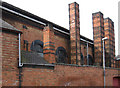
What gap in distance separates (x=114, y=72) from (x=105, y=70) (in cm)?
300

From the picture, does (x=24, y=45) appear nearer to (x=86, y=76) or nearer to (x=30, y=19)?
(x=30, y=19)

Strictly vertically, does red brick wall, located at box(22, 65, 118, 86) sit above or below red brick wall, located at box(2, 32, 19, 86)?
below

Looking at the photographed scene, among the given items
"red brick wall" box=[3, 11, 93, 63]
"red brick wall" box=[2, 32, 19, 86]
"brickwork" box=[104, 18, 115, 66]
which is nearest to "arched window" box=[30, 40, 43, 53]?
"red brick wall" box=[3, 11, 93, 63]

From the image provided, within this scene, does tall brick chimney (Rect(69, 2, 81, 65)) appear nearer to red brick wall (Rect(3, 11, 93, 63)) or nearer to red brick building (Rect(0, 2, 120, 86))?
red brick building (Rect(0, 2, 120, 86))

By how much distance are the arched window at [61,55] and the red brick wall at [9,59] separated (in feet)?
27.9

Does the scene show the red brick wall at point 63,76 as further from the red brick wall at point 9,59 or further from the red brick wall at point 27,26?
the red brick wall at point 27,26

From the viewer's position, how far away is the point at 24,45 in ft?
43.9

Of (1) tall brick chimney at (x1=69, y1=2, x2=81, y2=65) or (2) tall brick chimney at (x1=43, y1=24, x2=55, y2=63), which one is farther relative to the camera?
(1) tall brick chimney at (x1=69, y1=2, x2=81, y2=65)

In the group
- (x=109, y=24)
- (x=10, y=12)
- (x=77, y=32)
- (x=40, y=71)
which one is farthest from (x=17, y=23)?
(x=109, y=24)

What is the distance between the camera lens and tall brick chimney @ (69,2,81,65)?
17875mm

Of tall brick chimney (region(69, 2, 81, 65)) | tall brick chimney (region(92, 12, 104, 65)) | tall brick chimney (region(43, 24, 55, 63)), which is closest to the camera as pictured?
tall brick chimney (region(43, 24, 55, 63))

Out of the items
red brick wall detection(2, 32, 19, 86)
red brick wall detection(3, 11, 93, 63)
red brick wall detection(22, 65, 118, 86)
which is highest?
red brick wall detection(3, 11, 93, 63)

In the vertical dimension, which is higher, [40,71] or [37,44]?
[37,44]

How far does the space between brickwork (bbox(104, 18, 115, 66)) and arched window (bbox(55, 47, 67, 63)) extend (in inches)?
336
